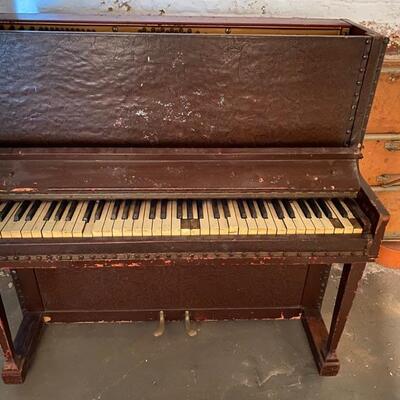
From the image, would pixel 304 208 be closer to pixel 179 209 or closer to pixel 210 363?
pixel 179 209

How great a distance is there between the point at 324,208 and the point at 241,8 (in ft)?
3.71

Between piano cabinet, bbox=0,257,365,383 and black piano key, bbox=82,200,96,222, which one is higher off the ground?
black piano key, bbox=82,200,96,222

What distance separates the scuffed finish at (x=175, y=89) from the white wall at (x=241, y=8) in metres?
0.73

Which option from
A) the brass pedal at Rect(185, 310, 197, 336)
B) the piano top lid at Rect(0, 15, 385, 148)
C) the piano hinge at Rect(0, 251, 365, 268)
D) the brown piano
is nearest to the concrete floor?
the brass pedal at Rect(185, 310, 197, 336)

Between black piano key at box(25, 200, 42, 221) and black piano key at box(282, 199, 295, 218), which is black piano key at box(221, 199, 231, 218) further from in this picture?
black piano key at box(25, 200, 42, 221)

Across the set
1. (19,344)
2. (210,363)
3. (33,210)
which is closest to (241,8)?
(33,210)

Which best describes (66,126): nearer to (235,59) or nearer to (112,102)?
(112,102)

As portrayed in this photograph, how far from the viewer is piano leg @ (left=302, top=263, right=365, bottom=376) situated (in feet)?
5.25

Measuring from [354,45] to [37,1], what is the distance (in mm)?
1469

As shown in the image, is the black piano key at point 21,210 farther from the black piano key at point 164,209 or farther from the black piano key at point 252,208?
the black piano key at point 252,208

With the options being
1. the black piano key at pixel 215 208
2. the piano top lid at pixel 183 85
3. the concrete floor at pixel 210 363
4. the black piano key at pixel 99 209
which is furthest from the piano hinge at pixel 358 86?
the concrete floor at pixel 210 363

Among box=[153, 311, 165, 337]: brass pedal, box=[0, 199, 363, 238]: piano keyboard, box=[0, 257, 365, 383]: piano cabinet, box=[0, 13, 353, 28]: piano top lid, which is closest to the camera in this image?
box=[0, 199, 363, 238]: piano keyboard

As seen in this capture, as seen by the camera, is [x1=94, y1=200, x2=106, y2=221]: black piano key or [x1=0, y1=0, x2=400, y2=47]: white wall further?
[x1=0, y1=0, x2=400, y2=47]: white wall

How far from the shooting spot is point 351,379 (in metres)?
1.92
